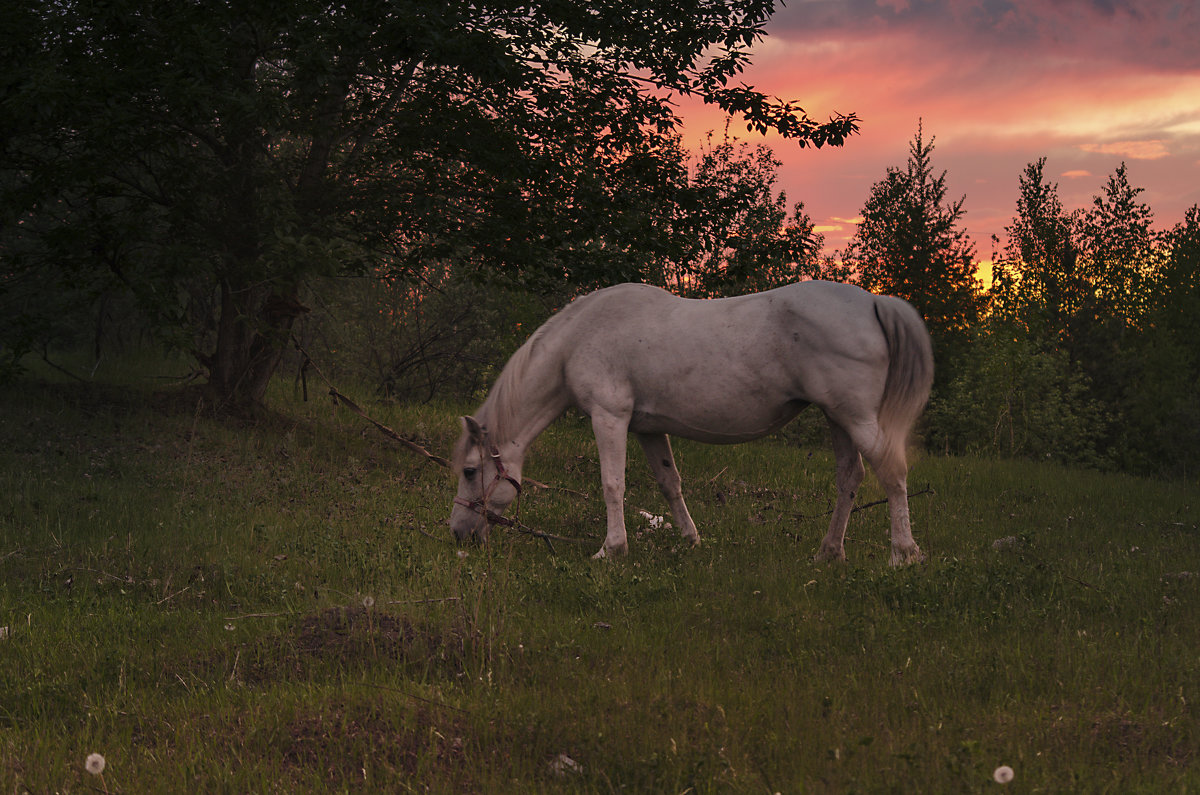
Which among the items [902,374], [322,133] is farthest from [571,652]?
[322,133]

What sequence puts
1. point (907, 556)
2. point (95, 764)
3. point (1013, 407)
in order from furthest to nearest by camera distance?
point (1013, 407) < point (907, 556) < point (95, 764)

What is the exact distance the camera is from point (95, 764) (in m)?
3.54

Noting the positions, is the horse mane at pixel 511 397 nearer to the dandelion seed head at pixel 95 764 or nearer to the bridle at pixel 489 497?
the bridle at pixel 489 497

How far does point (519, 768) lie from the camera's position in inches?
146

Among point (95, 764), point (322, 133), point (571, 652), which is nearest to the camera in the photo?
point (95, 764)

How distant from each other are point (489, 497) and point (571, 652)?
9.86 feet

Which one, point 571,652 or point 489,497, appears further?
point 489,497

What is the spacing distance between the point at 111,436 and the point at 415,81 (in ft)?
22.3

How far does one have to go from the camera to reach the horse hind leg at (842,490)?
7.55m

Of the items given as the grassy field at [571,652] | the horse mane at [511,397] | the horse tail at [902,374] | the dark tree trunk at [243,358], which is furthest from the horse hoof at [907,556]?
the dark tree trunk at [243,358]

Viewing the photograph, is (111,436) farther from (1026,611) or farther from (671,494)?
(1026,611)

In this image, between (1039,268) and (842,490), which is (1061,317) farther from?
(842,490)

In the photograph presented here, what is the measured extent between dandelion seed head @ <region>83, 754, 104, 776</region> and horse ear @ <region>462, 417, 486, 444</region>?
15.0 ft

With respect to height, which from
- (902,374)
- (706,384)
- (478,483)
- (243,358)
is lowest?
(478,483)
